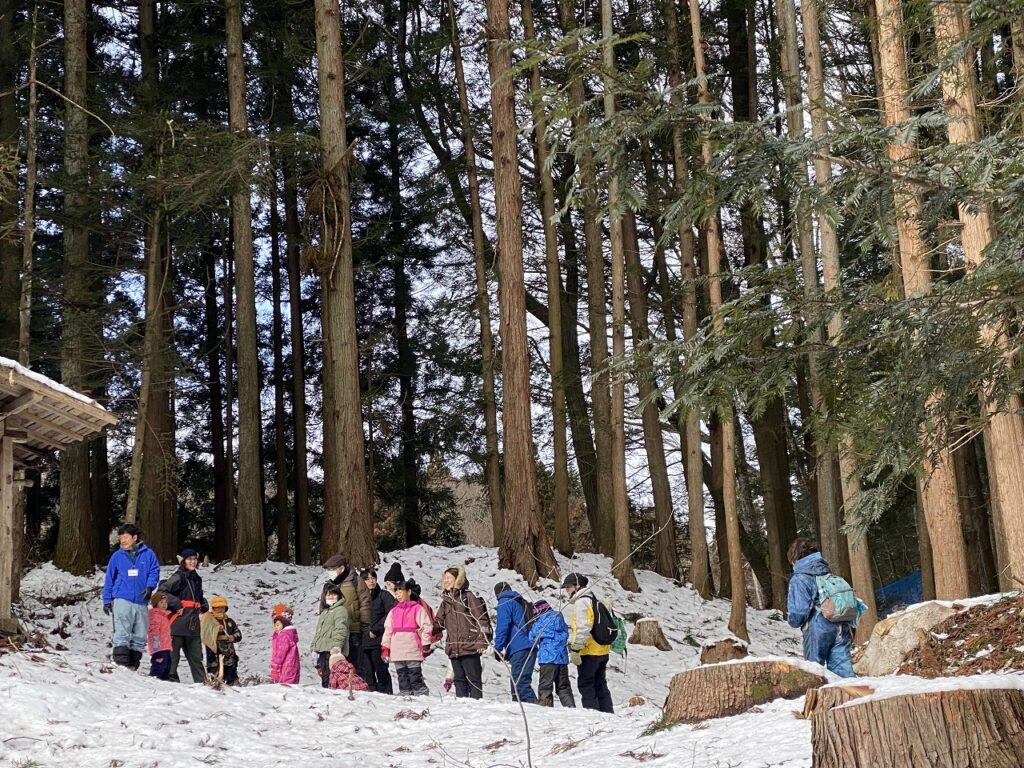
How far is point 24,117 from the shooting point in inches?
799

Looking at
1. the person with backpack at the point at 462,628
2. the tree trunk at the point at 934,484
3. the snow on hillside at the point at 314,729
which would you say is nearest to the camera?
the snow on hillside at the point at 314,729

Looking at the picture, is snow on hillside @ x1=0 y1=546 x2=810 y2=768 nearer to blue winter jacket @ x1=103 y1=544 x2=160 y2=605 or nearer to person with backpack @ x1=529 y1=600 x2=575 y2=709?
person with backpack @ x1=529 y1=600 x2=575 y2=709

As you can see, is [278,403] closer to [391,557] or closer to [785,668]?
[391,557]

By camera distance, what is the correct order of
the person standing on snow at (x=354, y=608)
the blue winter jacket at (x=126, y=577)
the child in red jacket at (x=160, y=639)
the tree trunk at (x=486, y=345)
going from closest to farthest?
the blue winter jacket at (x=126, y=577) → the person standing on snow at (x=354, y=608) → the child in red jacket at (x=160, y=639) → the tree trunk at (x=486, y=345)

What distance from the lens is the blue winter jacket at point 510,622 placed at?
10125 millimetres

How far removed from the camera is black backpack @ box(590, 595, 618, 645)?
32.0ft

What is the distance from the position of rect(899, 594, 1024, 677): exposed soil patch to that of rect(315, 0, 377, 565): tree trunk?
9.58m

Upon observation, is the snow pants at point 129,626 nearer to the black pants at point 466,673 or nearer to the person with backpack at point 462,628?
the person with backpack at point 462,628

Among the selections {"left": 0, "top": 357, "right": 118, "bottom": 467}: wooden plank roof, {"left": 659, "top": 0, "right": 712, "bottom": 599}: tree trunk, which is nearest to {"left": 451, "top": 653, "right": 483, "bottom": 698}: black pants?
{"left": 0, "top": 357, "right": 118, "bottom": 467}: wooden plank roof

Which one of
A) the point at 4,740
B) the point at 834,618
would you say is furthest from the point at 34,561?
the point at 834,618

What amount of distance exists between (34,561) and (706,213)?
17462mm

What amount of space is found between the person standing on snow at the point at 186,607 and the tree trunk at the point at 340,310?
14.2 ft

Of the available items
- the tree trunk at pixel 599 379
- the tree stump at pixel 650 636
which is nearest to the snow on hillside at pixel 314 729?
the tree stump at pixel 650 636

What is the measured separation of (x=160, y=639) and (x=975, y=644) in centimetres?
853
